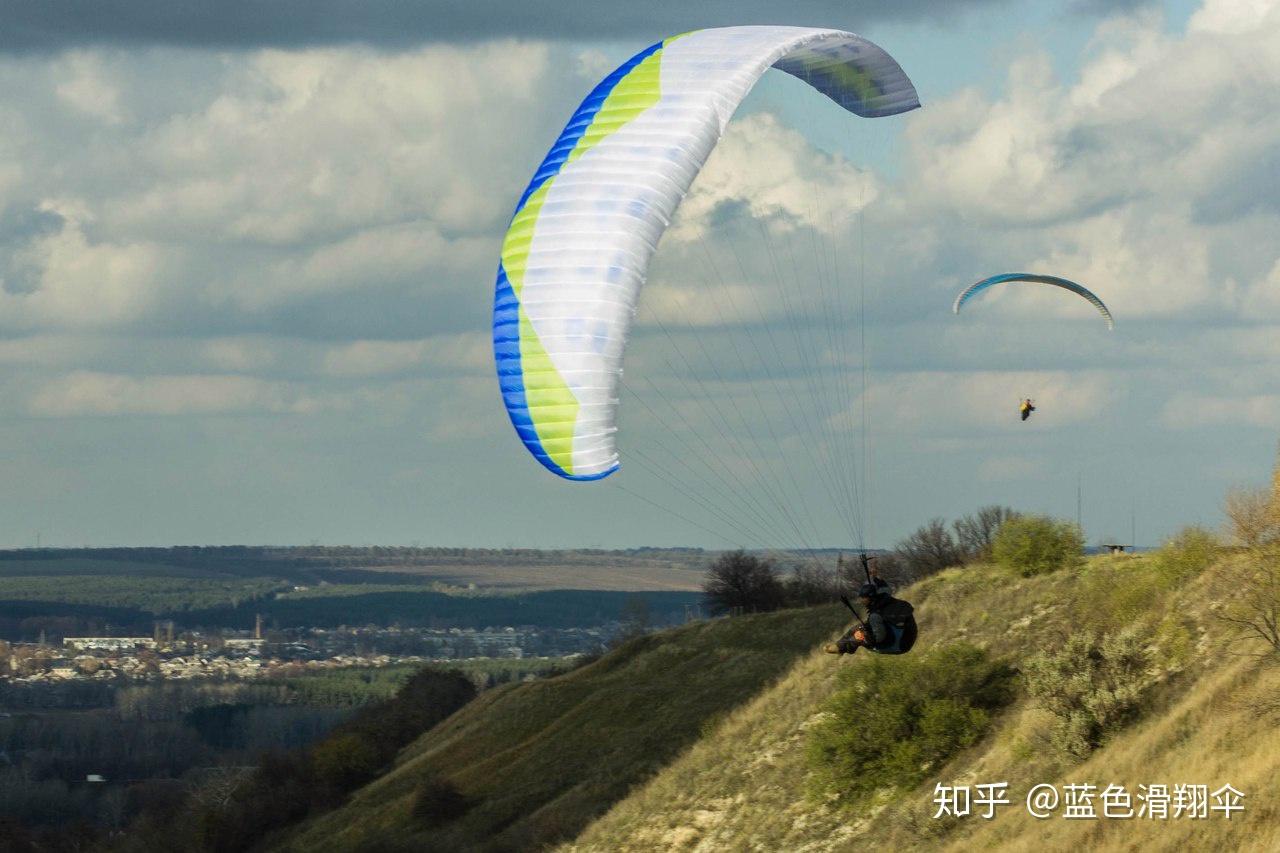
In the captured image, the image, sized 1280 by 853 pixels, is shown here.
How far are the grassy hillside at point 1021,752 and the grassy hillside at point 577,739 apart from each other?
165 inches

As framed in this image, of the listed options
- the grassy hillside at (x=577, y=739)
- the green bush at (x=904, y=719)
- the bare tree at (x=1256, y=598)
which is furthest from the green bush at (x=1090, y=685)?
the grassy hillside at (x=577, y=739)

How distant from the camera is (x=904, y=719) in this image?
3581 cm

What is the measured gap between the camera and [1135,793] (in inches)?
1045

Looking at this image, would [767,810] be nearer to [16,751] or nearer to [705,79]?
[705,79]

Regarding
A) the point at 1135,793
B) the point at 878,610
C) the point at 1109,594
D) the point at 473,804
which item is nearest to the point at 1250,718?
the point at 1135,793

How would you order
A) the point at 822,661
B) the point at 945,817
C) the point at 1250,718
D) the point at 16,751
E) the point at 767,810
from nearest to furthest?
the point at 1250,718
the point at 945,817
the point at 767,810
the point at 822,661
the point at 16,751

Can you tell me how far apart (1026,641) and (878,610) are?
1641 centimetres

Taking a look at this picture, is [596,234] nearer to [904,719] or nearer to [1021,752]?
[1021,752]

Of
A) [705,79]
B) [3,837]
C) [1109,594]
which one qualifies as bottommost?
[3,837]

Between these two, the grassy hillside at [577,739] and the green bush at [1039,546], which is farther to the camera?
the grassy hillside at [577,739]

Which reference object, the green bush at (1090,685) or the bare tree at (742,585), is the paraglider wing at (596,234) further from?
the bare tree at (742,585)

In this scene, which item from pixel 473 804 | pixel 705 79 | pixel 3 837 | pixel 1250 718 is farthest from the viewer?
pixel 3 837

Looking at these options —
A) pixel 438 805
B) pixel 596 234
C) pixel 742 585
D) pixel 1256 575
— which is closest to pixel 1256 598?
pixel 1256 575

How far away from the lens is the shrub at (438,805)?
5456 centimetres
